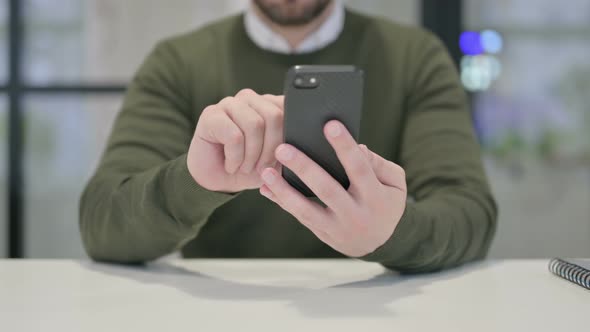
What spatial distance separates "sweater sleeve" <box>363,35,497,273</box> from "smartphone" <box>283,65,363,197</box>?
21 cm

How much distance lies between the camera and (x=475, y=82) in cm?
252

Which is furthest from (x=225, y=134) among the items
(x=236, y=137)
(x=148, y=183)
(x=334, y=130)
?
(x=148, y=183)

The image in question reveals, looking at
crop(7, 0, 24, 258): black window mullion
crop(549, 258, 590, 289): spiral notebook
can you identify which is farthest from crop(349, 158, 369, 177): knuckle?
crop(7, 0, 24, 258): black window mullion

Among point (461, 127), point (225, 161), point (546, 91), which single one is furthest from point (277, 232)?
point (546, 91)

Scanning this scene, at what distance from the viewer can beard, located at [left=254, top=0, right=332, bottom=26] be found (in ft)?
4.39

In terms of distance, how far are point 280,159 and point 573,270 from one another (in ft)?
1.17

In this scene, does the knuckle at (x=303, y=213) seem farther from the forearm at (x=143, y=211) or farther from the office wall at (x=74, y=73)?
the office wall at (x=74, y=73)

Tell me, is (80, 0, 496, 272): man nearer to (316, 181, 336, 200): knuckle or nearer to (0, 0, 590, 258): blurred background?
(316, 181, 336, 200): knuckle

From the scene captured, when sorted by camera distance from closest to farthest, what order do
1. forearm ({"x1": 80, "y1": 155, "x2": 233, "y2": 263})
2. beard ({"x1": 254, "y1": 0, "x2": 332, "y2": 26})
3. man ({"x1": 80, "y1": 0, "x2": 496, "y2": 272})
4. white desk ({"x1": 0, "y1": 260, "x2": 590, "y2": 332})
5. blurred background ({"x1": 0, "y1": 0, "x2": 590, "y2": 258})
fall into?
white desk ({"x1": 0, "y1": 260, "x2": 590, "y2": 332}), man ({"x1": 80, "y1": 0, "x2": 496, "y2": 272}), forearm ({"x1": 80, "y1": 155, "x2": 233, "y2": 263}), beard ({"x1": 254, "y1": 0, "x2": 332, "y2": 26}), blurred background ({"x1": 0, "y1": 0, "x2": 590, "y2": 258})

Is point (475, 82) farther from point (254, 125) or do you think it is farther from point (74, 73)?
point (254, 125)

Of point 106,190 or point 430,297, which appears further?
point 106,190

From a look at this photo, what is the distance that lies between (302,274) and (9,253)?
207 cm

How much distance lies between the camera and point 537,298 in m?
0.68

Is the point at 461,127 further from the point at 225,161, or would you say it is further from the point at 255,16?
the point at 225,161
